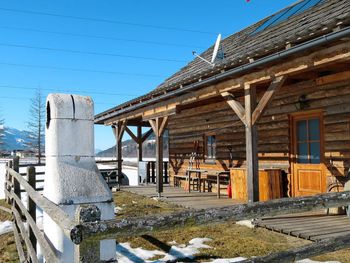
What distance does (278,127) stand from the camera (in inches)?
401

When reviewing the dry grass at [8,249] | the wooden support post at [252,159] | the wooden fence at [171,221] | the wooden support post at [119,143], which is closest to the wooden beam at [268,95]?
the wooden support post at [252,159]

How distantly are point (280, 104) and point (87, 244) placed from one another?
29.0ft

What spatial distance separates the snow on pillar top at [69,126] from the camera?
3.92 meters

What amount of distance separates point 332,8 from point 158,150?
6.44m

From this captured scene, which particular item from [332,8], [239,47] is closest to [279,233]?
[332,8]

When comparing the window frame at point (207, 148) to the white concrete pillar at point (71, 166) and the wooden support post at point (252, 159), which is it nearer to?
the wooden support post at point (252, 159)

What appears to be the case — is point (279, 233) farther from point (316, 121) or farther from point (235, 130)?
point (235, 130)

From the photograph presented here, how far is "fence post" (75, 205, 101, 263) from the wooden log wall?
24.6 feet

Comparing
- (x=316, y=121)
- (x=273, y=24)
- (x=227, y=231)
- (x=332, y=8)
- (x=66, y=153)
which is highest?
(x=273, y=24)

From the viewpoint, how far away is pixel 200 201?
10.5 metres

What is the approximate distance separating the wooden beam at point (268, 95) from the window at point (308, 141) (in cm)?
249

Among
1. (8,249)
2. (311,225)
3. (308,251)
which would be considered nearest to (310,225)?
(311,225)

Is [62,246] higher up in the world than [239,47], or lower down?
lower down

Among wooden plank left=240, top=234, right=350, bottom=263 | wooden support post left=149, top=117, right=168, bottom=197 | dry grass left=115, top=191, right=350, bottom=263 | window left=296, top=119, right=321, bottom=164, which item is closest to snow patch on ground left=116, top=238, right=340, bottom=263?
dry grass left=115, top=191, right=350, bottom=263
